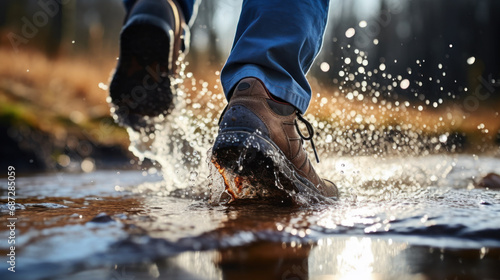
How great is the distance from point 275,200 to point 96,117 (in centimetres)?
640

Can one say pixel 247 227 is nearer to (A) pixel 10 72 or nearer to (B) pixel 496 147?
(B) pixel 496 147

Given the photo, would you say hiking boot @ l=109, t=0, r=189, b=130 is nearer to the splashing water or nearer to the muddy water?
the splashing water

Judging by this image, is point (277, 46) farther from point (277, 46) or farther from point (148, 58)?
point (148, 58)

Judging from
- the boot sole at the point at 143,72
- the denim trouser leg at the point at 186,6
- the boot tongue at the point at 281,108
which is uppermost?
the denim trouser leg at the point at 186,6

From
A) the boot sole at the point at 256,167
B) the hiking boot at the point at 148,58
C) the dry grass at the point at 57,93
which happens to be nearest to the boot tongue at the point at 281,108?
the boot sole at the point at 256,167

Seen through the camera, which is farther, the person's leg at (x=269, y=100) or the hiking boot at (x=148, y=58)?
the hiking boot at (x=148, y=58)

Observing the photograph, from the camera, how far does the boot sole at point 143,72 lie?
1343 millimetres

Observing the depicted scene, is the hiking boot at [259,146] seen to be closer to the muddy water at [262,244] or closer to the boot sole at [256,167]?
the boot sole at [256,167]

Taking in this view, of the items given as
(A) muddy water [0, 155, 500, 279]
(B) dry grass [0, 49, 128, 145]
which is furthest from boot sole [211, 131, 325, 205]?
(B) dry grass [0, 49, 128, 145]

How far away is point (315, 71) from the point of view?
731 centimetres

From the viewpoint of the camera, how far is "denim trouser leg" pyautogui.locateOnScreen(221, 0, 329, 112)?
120cm

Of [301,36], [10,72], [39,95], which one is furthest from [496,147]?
[10,72]

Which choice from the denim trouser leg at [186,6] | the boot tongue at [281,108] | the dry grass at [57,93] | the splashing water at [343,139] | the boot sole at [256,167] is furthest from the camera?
the dry grass at [57,93]

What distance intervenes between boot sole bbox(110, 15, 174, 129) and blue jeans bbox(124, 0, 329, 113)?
258 mm
